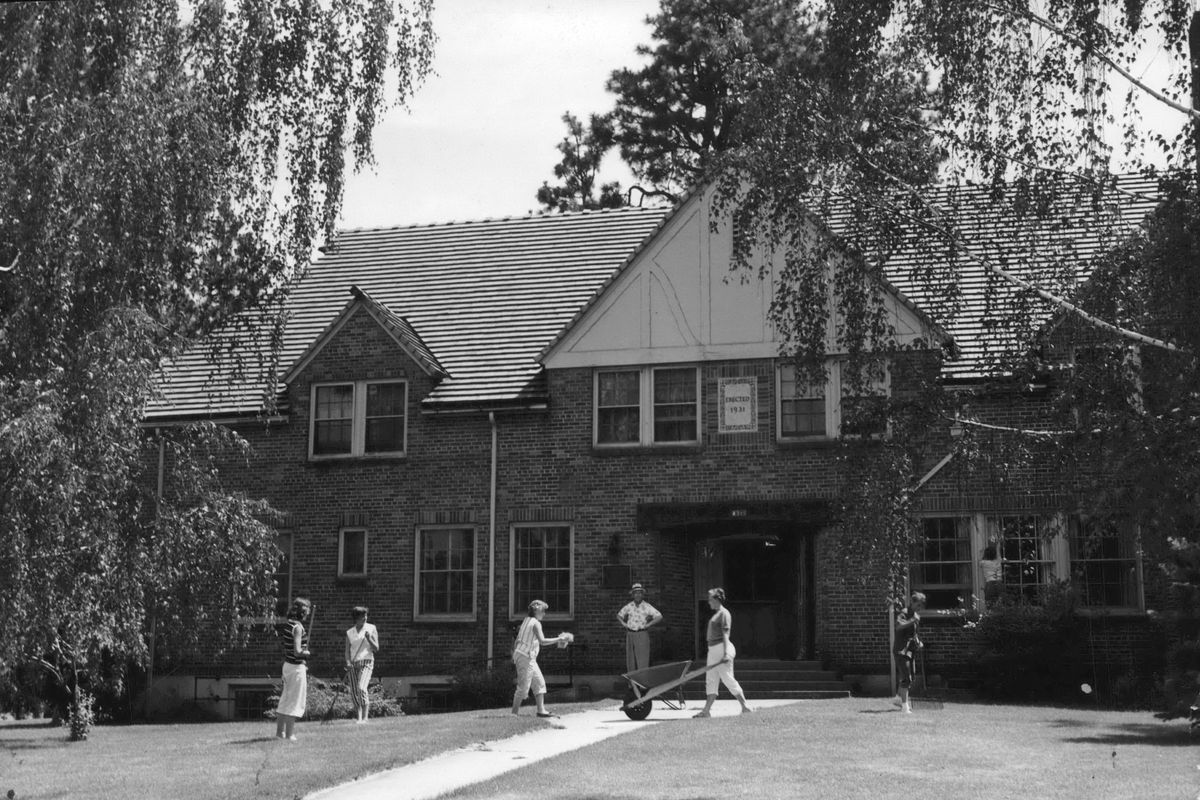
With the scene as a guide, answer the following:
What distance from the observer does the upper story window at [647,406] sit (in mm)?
27656

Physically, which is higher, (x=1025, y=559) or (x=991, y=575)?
(x=1025, y=559)

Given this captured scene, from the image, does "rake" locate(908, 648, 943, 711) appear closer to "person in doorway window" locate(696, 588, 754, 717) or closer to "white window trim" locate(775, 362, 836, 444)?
"person in doorway window" locate(696, 588, 754, 717)

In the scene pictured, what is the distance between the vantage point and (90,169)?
53.2 feet

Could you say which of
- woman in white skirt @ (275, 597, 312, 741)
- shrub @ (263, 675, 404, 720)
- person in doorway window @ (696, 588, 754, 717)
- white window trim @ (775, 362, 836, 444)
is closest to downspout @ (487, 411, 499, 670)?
shrub @ (263, 675, 404, 720)

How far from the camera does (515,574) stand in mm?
28203

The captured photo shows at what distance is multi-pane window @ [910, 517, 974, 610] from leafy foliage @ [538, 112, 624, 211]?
1871cm

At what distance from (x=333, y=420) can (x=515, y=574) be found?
4.77 meters

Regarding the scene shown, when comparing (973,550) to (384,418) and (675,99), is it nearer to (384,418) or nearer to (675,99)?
(384,418)

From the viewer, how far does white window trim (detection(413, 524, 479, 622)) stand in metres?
28.2

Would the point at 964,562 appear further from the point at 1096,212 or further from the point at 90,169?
the point at 90,169

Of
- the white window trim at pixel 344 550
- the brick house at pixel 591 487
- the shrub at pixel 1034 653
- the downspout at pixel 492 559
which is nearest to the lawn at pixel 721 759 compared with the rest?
the shrub at pixel 1034 653

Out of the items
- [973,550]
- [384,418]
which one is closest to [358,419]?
[384,418]

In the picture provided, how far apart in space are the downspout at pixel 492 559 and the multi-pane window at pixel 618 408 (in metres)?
2.02

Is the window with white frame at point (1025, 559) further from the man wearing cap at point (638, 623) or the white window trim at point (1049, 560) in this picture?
the man wearing cap at point (638, 623)
